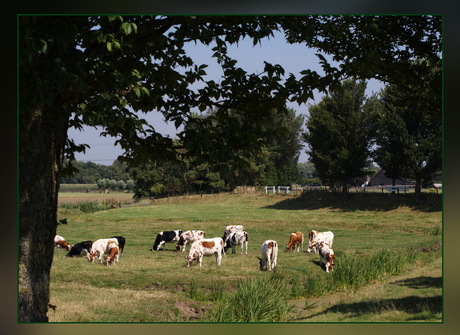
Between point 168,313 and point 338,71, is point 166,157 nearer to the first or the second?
point 338,71

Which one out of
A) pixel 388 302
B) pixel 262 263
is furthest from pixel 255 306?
pixel 262 263

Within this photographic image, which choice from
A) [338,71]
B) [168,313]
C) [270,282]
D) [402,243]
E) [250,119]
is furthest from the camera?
[402,243]

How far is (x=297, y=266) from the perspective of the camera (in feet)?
57.6

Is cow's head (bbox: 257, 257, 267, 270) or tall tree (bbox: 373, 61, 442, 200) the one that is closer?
tall tree (bbox: 373, 61, 442, 200)

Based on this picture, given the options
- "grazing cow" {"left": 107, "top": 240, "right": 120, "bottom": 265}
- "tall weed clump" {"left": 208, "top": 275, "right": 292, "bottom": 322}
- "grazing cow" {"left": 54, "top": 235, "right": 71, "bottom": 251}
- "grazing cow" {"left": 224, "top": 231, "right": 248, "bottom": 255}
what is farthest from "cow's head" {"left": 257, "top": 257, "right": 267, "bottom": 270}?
"grazing cow" {"left": 54, "top": 235, "right": 71, "bottom": 251}

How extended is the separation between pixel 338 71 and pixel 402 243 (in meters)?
10.9

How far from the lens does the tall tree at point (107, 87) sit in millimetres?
6043

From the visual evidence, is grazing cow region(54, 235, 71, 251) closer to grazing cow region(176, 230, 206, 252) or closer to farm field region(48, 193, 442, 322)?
farm field region(48, 193, 442, 322)

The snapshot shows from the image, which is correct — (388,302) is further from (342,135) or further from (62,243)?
(62,243)

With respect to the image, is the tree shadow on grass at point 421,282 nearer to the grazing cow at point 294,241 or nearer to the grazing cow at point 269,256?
the grazing cow at point 269,256

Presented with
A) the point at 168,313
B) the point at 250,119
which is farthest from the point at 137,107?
the point at 168,313

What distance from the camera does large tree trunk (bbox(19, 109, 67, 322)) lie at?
21.6ft

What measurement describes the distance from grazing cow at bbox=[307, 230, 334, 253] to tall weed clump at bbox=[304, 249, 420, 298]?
141 inches

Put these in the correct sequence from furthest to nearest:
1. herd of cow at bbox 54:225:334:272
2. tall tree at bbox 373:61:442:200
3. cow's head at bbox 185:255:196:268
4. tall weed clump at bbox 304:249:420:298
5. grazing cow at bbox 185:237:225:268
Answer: grazing cow at bbox 185:237:225:268 → cow's head at bbox 185:255:196:268 → herd of cow at bbox 54:225:334:272 → tall weed clump at bbox 304:249:420:298 → tall tree at bbox 373:61:442:200
